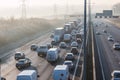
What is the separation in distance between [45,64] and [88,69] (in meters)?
13.2

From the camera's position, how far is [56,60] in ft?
186

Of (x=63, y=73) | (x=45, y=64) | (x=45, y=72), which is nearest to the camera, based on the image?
(x=63, y=73)

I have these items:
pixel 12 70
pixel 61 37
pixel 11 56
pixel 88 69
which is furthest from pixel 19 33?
pixel 88 69

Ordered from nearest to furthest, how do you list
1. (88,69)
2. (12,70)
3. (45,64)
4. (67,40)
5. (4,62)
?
1. (88,69)
2. (12,70)
3. (45,64)
4. (4,62)
5. (67,40)

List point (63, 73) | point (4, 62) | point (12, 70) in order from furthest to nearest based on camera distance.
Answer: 1. point (4, 62)
2. point (12, 70)
3. point (63, 73)

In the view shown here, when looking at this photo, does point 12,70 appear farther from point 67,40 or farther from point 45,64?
point 67,40

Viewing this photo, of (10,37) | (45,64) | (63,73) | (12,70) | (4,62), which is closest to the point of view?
(63,73)

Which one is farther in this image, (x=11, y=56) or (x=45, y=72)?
(x=11, y=56)

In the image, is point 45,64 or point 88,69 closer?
point 88,69

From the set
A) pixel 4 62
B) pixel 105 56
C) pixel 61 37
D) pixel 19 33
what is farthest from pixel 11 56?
pixel 19 33

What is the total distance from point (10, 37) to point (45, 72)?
50790 mm

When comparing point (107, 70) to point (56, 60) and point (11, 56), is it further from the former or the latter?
point (11, 56)

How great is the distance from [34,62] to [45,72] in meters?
10.1

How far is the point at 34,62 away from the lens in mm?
57031
